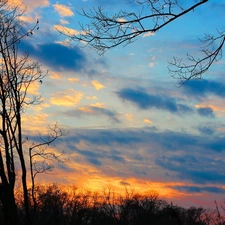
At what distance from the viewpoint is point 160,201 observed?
59.4m

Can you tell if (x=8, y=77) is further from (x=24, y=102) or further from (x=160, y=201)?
(x=160, y=201)

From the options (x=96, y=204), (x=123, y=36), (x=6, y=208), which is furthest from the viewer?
(x=96, y=204)

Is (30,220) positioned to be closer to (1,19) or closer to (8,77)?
(8,77)

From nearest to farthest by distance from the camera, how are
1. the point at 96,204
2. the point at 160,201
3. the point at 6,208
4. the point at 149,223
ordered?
1. the point at 6,208
2. the point at 149,223
3. the point at 160,201
4. the point at 96,204

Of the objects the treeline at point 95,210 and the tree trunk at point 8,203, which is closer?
the tree trunk at point 8,203

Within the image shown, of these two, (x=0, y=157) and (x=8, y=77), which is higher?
(x=8, y=77)

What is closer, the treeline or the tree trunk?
the tree trunk

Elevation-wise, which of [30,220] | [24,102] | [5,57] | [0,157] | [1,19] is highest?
[1,19]

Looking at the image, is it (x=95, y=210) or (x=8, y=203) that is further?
(x=95, y=210)

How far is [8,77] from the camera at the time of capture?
43.3 feet

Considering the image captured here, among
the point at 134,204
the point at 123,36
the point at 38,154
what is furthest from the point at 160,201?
the point at 123,36

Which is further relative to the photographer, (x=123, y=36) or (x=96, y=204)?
(x=96, y=204)

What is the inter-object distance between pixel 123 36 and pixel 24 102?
802cm

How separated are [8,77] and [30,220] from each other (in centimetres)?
460
